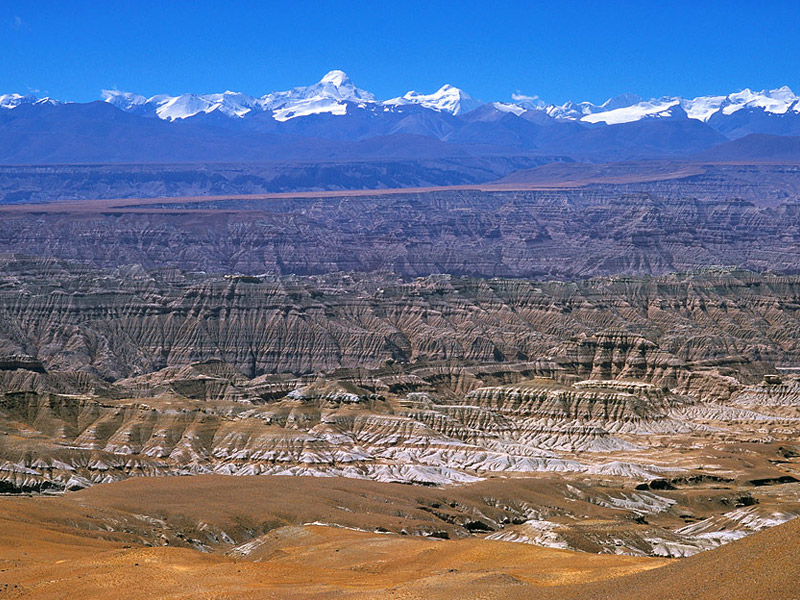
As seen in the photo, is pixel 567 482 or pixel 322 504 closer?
pixel 322 504

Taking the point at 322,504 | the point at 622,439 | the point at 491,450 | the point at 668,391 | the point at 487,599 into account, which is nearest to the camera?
the point at 487,599

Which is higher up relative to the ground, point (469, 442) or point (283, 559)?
point (283, 559)

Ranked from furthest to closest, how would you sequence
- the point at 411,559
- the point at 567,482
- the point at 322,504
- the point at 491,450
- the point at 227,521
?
the point at 491,450 → the point at 567,482 → the point at 322,504 → the point at 227,521 → the point at 411,559

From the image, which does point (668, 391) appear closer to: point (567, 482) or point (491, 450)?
point (491, 450)

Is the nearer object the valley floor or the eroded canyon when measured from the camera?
the valley floor

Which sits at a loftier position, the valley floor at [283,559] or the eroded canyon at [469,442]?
the valley floor at [283,559]

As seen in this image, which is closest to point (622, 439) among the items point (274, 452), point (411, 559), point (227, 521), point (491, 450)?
point (491, 450)

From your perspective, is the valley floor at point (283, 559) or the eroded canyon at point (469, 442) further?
the eroded canyon at point (469, 442)

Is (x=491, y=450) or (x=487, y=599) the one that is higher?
(x=487, y=599)

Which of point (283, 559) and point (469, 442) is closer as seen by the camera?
point (283, 559)

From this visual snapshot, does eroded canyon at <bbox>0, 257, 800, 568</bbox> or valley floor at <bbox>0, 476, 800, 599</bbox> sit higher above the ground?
valley floor at <bbox>0, 476, 800, 599</bbox>
